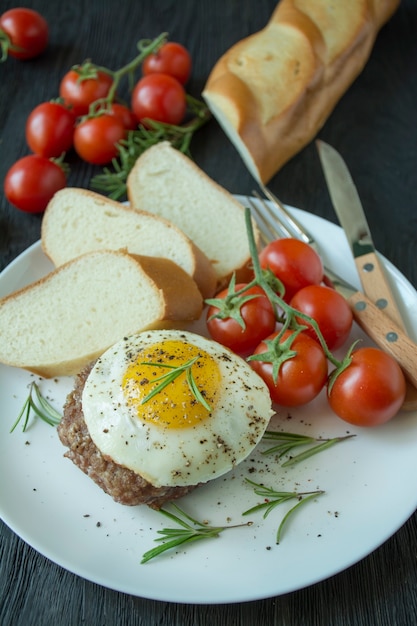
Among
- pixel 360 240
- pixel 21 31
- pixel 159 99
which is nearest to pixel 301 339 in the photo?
pixel 360 240

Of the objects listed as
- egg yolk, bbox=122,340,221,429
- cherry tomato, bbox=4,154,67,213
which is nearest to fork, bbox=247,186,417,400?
egg yolk, bbox=122,340,221,429

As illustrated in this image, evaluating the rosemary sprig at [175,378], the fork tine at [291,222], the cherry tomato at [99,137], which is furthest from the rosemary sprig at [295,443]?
the cherry tomato at [99,137]

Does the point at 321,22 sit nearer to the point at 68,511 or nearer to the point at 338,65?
the point at 338,65

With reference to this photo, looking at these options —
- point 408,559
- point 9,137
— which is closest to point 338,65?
point 9,137

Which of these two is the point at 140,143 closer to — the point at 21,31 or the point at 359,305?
the point at 21,31

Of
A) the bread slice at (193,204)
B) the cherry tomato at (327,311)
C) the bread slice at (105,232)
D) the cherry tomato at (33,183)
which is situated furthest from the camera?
the cherry tomato at (33,183)

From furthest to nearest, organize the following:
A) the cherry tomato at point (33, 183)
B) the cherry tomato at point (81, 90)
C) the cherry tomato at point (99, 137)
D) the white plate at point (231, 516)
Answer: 1. the cherry tomato at point (81, 90)
2. the cherry tomato at point (99, 137)
3. the cherry tomato at point (33, 183)
4. the white plate at point (231, 516)

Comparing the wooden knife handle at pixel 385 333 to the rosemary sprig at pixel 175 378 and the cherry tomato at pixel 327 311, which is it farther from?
the rosemary sprig at pixel 175 378
